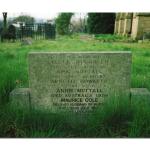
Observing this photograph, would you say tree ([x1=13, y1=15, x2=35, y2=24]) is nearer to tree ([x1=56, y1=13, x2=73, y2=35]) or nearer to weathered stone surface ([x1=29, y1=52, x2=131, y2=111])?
tree ([x1=56, y1=13, x2=73, y2=35])

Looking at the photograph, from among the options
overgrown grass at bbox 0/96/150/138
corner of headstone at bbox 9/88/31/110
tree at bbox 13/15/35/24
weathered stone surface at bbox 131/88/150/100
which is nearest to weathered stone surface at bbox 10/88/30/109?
corner of headstone at bbox 9/88/31/110

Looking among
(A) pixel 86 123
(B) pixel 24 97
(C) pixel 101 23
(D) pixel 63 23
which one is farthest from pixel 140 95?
(D) pixel 63 23

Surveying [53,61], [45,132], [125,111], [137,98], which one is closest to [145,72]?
[137,98]

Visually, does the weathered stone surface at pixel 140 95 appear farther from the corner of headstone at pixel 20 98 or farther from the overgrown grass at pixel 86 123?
the corner of headstone at pixel 20 98

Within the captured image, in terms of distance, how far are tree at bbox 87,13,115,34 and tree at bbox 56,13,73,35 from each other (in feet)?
0.93

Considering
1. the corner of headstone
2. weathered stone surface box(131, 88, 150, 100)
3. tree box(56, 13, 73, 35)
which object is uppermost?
tree box(56, 13, 73, 35)

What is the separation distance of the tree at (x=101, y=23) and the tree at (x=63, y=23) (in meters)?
0.28

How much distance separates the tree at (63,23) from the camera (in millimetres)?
4516

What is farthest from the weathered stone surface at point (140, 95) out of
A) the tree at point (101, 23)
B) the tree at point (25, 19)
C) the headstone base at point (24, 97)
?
the tree at point (25, 19)

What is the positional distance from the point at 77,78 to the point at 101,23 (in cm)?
97

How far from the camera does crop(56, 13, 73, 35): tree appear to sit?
452 centimetres

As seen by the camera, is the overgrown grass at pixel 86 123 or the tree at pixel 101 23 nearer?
the overgrown grass at pixel 86 123

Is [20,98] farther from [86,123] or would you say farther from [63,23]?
[63,23]

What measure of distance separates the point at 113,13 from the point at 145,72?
906 mm
